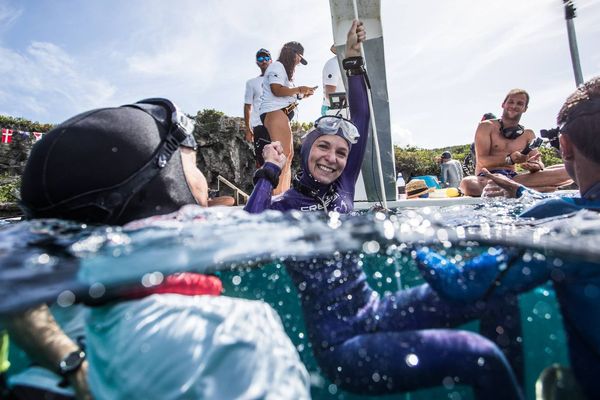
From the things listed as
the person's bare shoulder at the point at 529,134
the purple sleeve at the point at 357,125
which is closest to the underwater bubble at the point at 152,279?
the purple sleeve at the point at 357,125

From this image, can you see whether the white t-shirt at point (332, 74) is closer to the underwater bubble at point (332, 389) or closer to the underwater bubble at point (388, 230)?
the underwater bubble at point (388, 230)

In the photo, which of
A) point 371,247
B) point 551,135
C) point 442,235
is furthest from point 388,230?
point 551,135

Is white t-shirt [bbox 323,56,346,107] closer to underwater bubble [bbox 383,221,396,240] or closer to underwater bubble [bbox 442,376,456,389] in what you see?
underwater bubble [bbox 383,221,396,240]

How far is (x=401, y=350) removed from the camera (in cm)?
142

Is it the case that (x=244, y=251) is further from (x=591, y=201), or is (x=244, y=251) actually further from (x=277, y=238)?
(x=591, y=201)

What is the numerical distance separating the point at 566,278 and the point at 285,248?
1112 mm

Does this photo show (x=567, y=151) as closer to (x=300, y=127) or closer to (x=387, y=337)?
(x=387, y=337)

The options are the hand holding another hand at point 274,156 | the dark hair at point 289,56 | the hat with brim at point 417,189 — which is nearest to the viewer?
the hand holding another hand at point 274,156

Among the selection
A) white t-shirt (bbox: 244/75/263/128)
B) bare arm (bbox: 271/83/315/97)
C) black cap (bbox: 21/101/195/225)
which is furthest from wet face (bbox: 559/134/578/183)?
white t-shirt (bbox: 244/75/263/128)

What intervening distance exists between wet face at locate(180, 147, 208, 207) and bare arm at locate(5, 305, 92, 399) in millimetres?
636

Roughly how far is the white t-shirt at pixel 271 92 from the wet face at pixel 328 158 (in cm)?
241

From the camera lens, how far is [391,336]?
148cm

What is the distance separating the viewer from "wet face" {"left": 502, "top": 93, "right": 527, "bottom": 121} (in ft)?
17.5

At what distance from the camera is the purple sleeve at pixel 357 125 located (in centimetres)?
311
